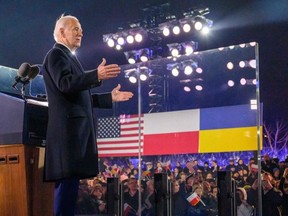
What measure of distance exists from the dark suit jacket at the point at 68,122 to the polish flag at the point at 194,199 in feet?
2.90

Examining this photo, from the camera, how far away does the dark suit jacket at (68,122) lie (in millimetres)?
1893

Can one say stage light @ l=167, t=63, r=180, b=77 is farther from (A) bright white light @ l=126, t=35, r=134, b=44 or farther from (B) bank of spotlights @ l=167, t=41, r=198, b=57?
(A) bright white light @ l=126, t=35, r=134, b=44

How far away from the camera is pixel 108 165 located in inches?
114

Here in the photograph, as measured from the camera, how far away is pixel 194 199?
8.74ft

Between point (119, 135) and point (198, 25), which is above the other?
point (198, 25)

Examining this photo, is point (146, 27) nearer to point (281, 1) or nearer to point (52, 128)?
point (281, 1)

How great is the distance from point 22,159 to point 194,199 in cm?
104

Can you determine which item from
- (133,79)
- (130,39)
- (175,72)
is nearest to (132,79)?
(133,79)

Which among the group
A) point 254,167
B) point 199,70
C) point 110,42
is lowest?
point 254,167

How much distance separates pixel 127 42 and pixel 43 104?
7135mm

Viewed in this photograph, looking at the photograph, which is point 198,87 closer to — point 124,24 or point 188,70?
point 188,70

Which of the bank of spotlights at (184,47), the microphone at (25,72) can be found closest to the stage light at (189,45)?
the bank of spotlights at (184,47)

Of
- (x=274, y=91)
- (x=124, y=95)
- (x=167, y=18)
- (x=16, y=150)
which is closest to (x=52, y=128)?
(x=16, y=150)

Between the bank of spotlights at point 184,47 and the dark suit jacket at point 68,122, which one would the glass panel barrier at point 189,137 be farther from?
the bank of spotlights at point 184,47
